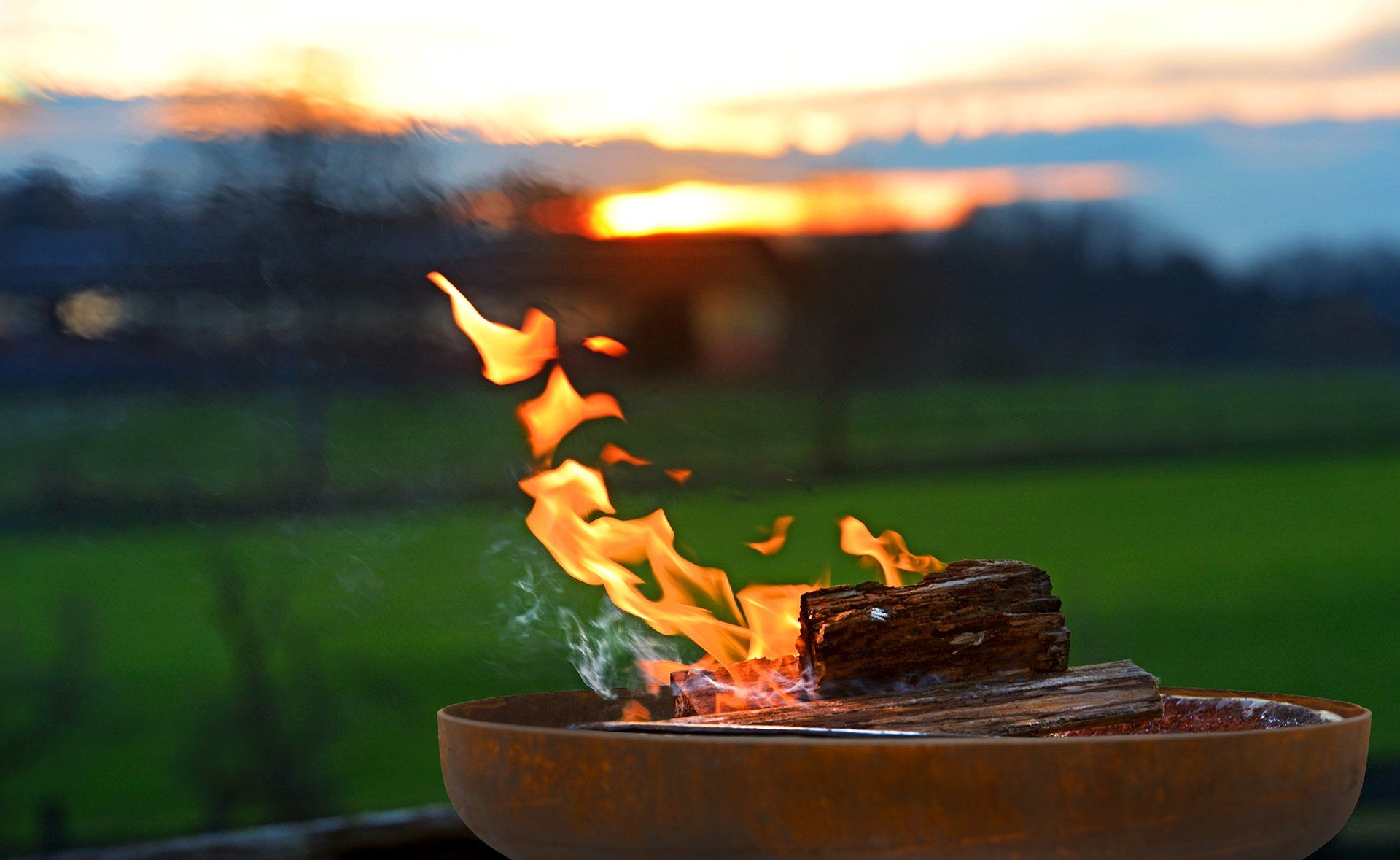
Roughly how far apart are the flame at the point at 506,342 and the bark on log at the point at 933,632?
0.55 metres

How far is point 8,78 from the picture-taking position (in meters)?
2.71

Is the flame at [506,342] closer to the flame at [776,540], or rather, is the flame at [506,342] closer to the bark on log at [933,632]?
the flame at [776,540]

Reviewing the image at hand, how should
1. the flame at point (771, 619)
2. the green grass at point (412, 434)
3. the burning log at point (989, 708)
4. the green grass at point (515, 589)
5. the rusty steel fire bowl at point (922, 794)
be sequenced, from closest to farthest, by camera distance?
the rusty steel fire bowl at point (922, 794) → the burning log at point (989, 708) → the flame at point (771, 619) → the green grass at point (412, 434) → the green grass at point (515, 589)

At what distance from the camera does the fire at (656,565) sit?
5.17ft

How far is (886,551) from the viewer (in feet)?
5.21

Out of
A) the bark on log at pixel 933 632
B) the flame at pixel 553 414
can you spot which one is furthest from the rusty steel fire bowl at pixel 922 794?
the flame at pixel 553 414

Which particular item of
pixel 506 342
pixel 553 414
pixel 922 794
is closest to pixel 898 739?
pixel 922 794

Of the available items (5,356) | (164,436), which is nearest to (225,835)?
(5,356)

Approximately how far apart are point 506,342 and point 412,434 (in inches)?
138

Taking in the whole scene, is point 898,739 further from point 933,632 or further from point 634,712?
point 634,712

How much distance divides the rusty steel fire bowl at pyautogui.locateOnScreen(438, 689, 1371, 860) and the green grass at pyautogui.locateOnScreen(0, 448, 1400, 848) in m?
0.59

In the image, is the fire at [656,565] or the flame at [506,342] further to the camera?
the flame at [506,342]

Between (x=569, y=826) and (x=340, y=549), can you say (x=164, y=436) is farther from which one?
(x=569, y=826)

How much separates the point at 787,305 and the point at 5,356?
427 cm
